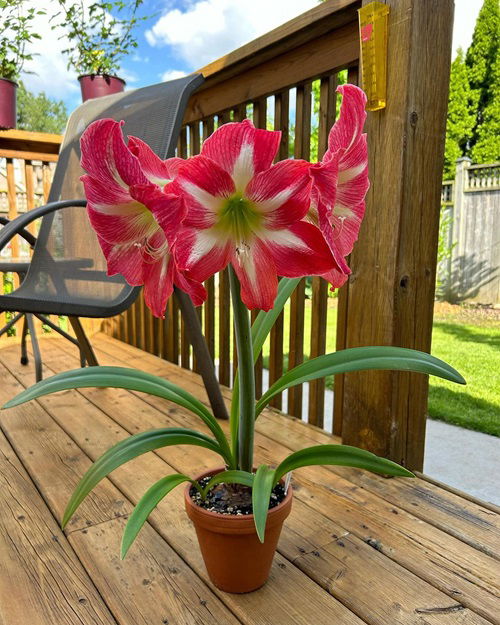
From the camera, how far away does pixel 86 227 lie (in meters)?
2.13

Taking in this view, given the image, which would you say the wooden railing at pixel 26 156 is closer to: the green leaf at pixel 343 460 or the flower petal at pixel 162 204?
the green leaf at pixel 343 460

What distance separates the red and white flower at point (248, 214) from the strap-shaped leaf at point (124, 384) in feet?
1.33

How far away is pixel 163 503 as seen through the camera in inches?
52.8

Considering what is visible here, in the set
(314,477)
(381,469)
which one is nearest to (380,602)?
(381,469)

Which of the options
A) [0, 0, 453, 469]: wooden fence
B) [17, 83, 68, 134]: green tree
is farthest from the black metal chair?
[17, 83, 68, 134]: green tree

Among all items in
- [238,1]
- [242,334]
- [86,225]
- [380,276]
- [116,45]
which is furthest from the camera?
[238,1]

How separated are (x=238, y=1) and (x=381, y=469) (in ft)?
139

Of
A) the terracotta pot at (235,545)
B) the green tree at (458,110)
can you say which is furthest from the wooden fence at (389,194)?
the green tree at (458,110)

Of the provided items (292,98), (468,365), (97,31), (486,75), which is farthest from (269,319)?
(486,75)

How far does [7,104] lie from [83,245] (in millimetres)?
1493

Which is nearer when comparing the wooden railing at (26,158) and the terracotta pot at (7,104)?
the terracotta pot at (7,104)

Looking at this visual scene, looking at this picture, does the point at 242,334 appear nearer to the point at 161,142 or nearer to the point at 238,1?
the point at 161,142

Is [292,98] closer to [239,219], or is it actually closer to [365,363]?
[365,363]

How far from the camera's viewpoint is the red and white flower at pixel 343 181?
60 centimetres
